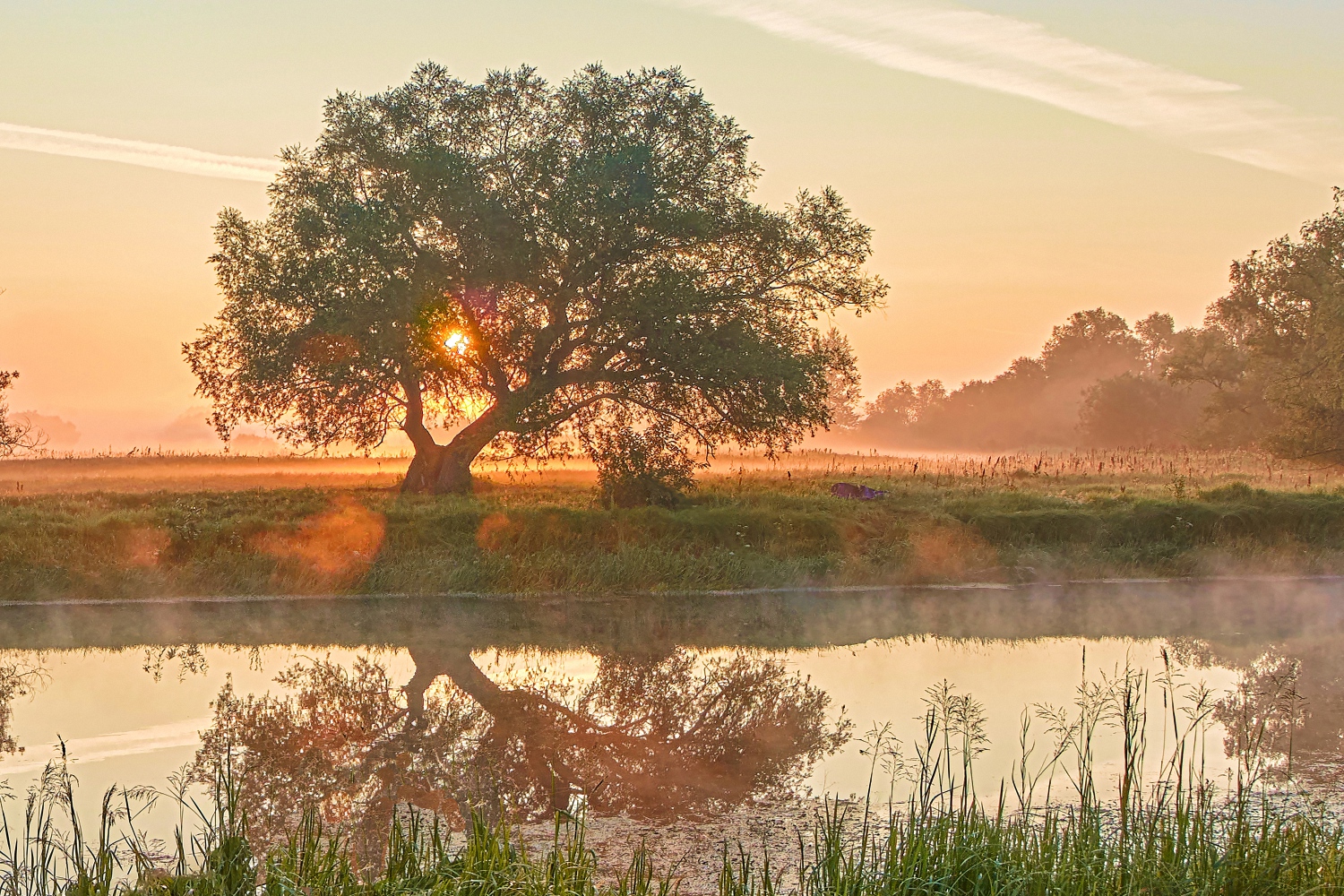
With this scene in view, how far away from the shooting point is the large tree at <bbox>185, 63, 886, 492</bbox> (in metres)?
28.7

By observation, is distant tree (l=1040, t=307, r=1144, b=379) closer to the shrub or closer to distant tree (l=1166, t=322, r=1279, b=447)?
distant tree (l=1166, t=322, r=1279, b=447)

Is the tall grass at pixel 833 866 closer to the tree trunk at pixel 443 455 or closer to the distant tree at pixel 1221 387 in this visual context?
the tree trunk at pixel 443 455

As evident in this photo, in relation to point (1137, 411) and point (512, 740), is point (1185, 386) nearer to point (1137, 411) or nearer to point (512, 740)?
point (1137, 411)

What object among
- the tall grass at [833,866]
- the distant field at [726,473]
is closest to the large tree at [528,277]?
the distant field at [726,473]

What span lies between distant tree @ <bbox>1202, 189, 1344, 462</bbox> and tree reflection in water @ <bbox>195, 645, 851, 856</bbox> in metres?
41.0

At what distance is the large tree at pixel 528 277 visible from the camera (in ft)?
94.2

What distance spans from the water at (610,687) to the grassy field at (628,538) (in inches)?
47.7

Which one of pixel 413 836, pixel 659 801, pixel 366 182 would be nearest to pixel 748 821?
pixel 659 801

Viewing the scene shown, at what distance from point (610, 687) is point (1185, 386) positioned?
8681 centimetres

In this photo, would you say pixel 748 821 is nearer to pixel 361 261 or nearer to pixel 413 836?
pixel 413 836

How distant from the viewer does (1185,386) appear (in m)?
91.8

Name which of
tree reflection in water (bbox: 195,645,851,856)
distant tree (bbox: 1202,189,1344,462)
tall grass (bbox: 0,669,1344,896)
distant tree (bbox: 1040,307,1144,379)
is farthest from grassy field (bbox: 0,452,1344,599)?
distant tree (bbox: 1040,307,1144,379)

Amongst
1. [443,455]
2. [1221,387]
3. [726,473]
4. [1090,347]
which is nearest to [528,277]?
[443,455]

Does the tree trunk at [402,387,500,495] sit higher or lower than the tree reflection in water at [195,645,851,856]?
higher
